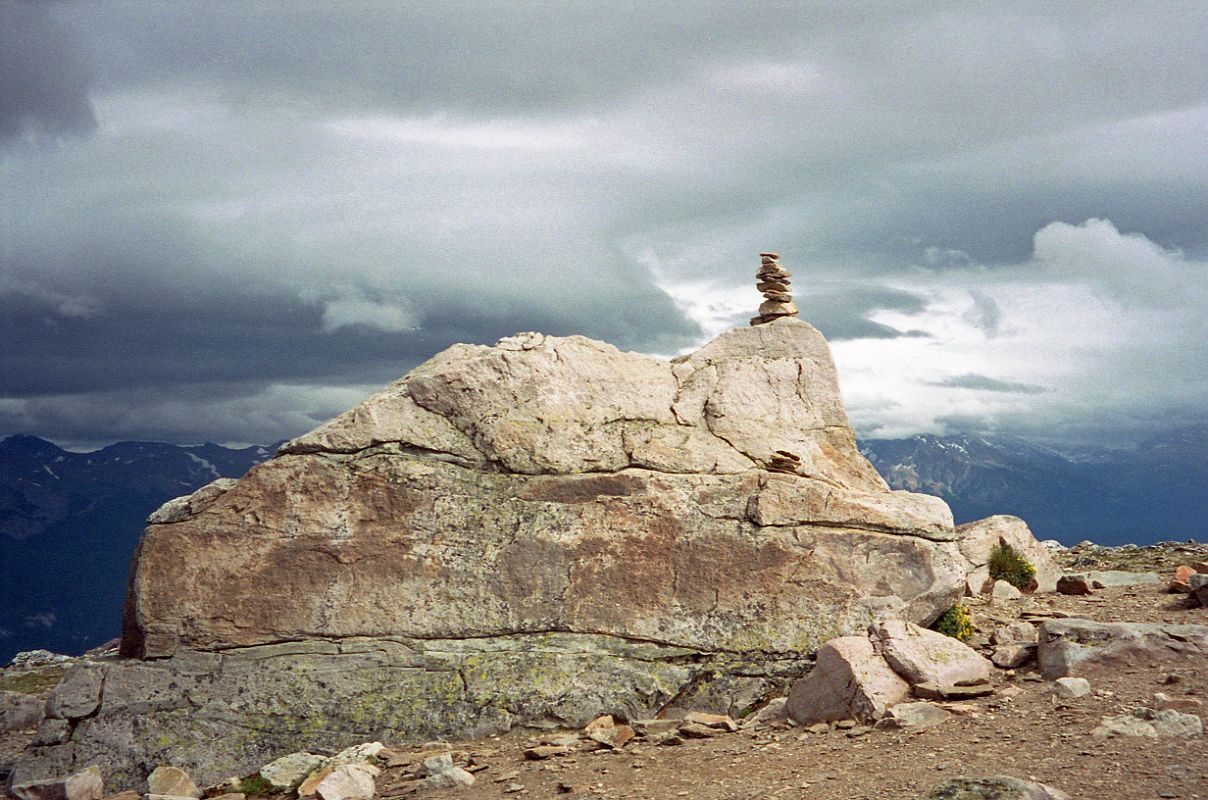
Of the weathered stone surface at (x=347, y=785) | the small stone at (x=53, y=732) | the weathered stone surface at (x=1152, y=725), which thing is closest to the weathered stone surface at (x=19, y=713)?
the small stone at (x=53, y=732)

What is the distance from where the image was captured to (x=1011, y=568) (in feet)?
88.0

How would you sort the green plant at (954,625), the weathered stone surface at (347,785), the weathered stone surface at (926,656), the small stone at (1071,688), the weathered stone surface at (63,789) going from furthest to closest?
the green plant at (954,625) < the weathered stone surface at (63,789) < the weathered stone surface at (926,656) < the weathered stone surface at (347,785) < the small stone at (1071,688)

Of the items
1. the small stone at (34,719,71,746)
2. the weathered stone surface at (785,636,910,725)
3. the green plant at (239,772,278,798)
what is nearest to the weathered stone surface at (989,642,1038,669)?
the weathered stone surface at (785,636,910,725)

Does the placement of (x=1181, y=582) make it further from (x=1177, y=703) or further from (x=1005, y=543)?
(x=1177, y=703)

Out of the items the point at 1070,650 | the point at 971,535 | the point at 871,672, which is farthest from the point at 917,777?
the point at 971,535

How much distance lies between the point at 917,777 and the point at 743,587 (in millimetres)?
6473

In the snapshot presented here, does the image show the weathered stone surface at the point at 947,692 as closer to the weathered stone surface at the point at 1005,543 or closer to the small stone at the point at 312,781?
the small stone at the point at 312,781

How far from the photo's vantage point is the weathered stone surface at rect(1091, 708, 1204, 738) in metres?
12.0

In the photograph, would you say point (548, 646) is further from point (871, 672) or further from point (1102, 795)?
point (1102, 795)

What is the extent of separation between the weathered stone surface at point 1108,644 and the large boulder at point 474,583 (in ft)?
8.24

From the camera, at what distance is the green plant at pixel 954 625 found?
1834cm

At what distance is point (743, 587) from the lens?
17.8m

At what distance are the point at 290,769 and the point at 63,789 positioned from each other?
3.52 m

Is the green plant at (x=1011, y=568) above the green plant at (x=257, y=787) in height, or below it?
above
